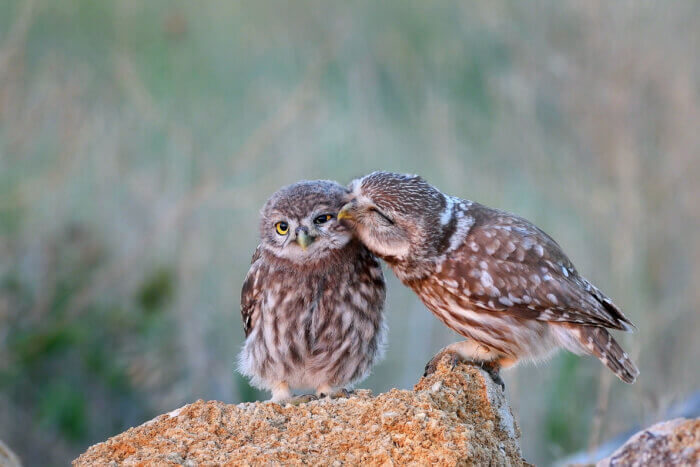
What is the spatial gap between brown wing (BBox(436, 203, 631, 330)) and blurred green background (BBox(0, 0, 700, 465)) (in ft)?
9.64

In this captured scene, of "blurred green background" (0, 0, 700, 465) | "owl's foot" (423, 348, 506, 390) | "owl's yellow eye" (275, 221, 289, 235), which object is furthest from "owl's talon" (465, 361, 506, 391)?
"blurred green background" (0, 0, 700, 465)

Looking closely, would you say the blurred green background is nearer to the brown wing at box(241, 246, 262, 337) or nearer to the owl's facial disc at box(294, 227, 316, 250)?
the brown wing at box(241, 246, 262, 337)

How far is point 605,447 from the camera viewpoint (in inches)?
210

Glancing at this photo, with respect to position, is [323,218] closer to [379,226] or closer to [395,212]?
[379,226]

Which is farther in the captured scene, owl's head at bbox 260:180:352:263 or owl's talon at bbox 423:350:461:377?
owl's head at bbox 260:180:352:263

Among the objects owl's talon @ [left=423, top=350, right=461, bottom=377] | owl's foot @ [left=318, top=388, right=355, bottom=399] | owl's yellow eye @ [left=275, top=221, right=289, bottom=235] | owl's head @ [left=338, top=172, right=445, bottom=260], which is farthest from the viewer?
owl's yellow eye @ [left=275, top=221, right=289, bottom=235]

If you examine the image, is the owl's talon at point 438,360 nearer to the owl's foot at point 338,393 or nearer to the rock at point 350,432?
the rock at point 350,432

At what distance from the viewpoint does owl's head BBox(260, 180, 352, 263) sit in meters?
4.53

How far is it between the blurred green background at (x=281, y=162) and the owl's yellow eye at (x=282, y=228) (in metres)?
3.08

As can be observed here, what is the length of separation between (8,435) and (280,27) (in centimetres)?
536

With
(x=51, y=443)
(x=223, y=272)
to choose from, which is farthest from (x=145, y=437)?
(x=223, y=272)

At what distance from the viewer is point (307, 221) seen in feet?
14.9

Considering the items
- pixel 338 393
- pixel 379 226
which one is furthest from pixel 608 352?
pixel 338 393

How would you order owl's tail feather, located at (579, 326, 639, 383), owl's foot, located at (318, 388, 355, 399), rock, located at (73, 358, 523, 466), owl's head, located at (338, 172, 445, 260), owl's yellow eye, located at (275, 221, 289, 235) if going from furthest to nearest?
owl's yellow eye, located at (275, 221, 289, 235) → owl's foot, located at (318, 388, 355, 399) → owl's head, located at (338, 172, 445, 260) → owl's tail feather, located at (579, 326, 639, 383) → rock, located at (73, 358, 523, 466)
